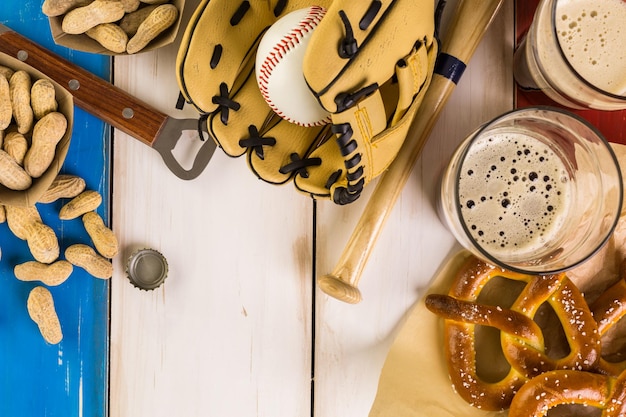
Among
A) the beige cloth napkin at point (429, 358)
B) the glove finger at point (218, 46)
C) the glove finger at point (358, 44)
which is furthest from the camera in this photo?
the beige cloth napkin at point (429, 358)

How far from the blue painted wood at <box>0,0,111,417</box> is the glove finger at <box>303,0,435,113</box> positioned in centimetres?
41

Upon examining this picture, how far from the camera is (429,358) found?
887 mm

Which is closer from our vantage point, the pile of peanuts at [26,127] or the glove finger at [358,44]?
the glove finger at [358,44]

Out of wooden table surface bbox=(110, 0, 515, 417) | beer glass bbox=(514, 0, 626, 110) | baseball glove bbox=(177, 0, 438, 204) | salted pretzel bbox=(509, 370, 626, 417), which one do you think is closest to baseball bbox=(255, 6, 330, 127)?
baseball glove bbox=(177, 0, 438, 204)

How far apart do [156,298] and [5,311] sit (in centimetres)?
21

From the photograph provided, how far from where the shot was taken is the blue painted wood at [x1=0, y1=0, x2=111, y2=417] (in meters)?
0.93

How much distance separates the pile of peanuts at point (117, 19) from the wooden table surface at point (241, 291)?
2.2 inches

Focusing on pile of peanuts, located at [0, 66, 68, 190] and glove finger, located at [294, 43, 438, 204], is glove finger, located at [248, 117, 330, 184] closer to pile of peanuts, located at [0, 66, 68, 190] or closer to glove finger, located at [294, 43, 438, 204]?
glove finger, located at [294, 43, 438, 204]

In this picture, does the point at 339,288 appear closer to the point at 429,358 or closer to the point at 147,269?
the point at 429,358

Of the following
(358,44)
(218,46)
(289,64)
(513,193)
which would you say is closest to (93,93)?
(218,46)

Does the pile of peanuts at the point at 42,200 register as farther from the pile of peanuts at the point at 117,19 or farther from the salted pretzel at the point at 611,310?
the salted pretzel at the point at 611,310

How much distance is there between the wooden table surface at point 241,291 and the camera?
91cm

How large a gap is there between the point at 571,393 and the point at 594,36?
438 millimetres

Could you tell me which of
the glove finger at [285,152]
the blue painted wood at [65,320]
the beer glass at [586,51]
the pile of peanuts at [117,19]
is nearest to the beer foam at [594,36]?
the beer glass at [586,51]
